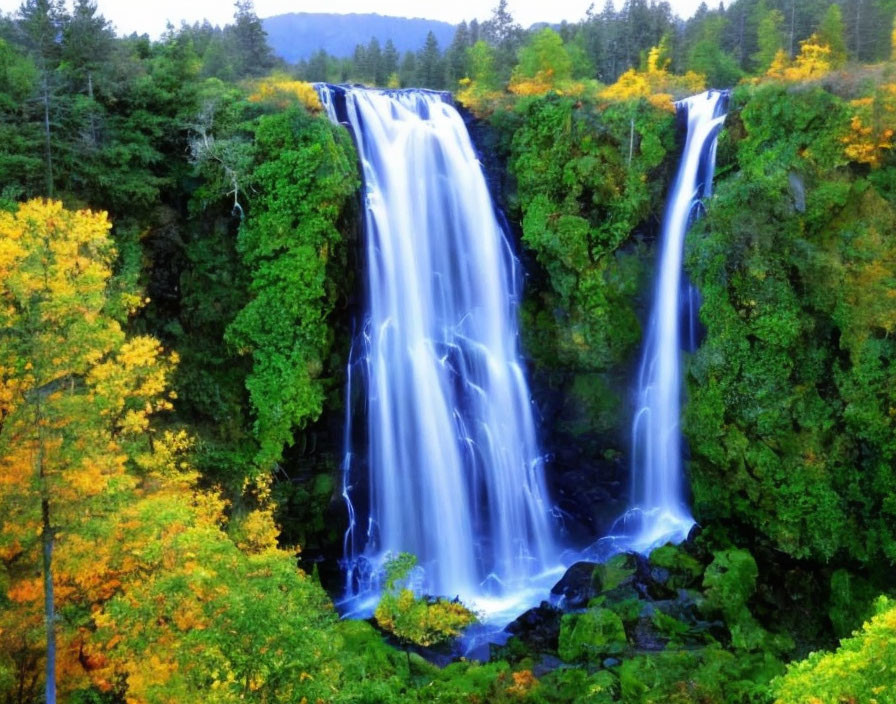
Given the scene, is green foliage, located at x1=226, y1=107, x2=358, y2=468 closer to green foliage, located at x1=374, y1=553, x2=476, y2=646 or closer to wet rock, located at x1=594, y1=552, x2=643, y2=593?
green foliage, located at x1=374, y1=553, x2=476, y2=646

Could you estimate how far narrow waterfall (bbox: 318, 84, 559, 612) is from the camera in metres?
17.2

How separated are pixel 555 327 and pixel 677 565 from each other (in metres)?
7.37

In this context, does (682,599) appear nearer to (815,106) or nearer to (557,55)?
(815,106)

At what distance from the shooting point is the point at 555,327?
19594mm

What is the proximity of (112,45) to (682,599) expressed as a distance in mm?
19630

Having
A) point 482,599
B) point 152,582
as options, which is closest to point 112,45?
point 152,582

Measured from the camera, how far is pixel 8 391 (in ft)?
23.4

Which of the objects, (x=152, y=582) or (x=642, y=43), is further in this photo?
(x=642, y=43)

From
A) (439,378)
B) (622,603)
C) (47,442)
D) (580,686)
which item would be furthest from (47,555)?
(439,378)

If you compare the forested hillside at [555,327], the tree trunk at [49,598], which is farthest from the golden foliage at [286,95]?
the tree trunk at [49,598]

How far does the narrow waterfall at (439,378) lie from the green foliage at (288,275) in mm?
1821

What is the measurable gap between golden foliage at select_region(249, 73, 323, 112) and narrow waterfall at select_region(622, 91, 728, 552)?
35.4 feet

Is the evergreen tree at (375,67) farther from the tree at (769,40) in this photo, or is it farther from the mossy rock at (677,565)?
the mossy rock at (677,565)

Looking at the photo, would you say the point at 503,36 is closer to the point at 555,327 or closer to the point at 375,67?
the point at 375,67
